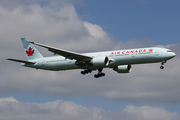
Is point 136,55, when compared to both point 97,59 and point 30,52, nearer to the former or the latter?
point 97,59

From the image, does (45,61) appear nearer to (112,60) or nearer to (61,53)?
(61,53)

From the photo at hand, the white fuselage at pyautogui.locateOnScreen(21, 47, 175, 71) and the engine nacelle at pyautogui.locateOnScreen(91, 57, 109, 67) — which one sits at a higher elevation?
the white fuselage at pyautogui.locateOnScreen(21, 47, 175, 71)

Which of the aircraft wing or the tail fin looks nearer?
the aircraft wing

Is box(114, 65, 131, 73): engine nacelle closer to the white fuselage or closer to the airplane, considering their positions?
the airplane

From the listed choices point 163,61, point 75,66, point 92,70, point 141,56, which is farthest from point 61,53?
point 163,61

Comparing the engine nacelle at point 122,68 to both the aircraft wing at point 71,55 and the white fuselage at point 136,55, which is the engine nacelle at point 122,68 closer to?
the white fuselage at point 136,55

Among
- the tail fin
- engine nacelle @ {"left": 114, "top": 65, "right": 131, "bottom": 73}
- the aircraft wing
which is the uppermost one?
the tail fin

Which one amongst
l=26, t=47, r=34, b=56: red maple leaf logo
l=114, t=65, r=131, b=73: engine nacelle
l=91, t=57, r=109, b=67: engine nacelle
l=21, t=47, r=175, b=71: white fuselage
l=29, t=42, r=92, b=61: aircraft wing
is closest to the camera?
l=21, t=47, r=175, b=71: white fuselage

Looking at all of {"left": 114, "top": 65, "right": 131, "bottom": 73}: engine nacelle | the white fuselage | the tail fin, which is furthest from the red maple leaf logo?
{"left": 114, "top": 65, "right": 131, "bottom": 73}: engine nacelle

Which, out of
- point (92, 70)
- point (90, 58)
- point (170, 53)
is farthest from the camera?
point (92, 70)

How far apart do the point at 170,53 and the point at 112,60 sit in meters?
9.58

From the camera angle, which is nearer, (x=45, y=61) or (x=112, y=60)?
(x=112, y=60)

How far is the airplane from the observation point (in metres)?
53.1

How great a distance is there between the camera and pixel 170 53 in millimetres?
52844
